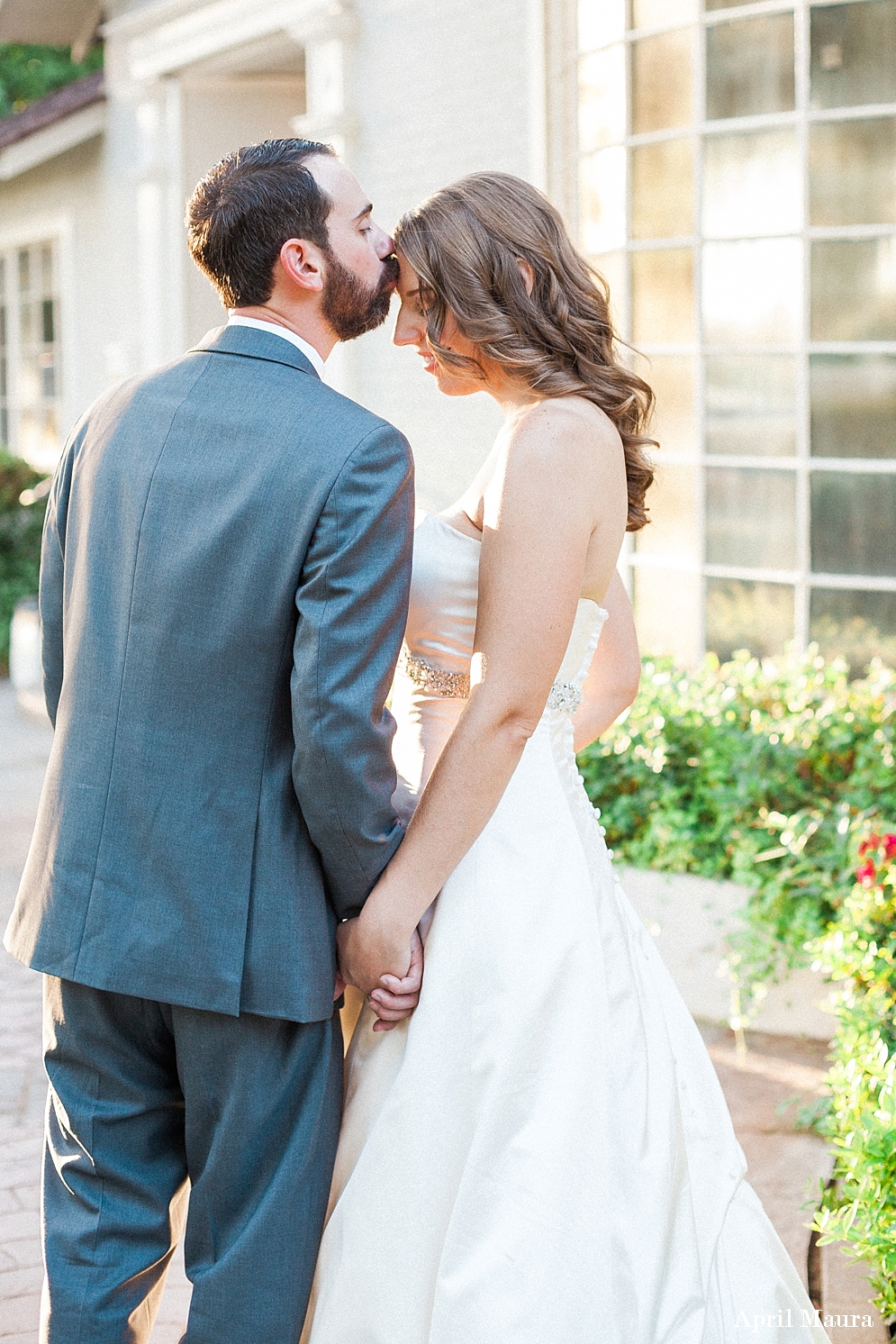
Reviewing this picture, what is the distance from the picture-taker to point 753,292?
4859mm

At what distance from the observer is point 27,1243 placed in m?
3.09

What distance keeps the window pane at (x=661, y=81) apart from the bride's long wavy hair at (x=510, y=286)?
306 cm

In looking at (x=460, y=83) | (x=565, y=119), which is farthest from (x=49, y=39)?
(x=565, y=119)

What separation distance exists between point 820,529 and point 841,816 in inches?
47.5

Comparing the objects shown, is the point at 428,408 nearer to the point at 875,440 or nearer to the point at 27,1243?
the point at 875,440

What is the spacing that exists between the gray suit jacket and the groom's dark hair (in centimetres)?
9

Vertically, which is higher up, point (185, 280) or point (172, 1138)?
point (185, 280)

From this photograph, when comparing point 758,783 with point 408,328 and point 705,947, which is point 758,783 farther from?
point 408,328

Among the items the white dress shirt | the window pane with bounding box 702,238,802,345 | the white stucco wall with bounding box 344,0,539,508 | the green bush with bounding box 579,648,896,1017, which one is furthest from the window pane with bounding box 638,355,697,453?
the white dress shirt

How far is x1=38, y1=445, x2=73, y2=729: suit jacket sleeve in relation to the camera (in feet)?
7.23

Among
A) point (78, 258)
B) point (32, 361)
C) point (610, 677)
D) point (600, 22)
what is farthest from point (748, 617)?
point (32, 361)

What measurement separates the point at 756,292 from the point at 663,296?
0.42 m

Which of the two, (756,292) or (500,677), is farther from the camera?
(756,292)

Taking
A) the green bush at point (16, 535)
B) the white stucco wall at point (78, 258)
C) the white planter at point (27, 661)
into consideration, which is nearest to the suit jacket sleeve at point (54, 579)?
the white planter at point (27, 661)
